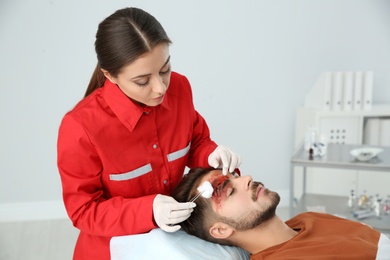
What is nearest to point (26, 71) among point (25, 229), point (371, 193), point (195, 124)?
point (25, 229)

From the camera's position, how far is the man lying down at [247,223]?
167 cm

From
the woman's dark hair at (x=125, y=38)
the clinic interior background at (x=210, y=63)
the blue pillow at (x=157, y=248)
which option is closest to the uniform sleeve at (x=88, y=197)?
the blue pillow at (x=157, y=248)

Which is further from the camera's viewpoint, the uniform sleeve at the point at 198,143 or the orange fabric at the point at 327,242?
the uniform sleeve at the point at 198,143

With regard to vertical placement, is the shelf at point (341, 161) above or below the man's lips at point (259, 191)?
below

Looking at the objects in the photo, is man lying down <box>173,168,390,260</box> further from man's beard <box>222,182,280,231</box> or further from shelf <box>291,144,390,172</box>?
shelf <box>291,144,390,172</box>

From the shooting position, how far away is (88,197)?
144 cm

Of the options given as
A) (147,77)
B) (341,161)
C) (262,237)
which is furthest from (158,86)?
(341,161)

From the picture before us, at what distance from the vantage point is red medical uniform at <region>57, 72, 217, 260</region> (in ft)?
4.66

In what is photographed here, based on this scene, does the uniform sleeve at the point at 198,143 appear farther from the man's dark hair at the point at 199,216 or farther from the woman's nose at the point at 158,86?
the woman's nose at the point at 158,86

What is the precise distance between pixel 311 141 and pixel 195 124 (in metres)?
1.39

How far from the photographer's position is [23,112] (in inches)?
136

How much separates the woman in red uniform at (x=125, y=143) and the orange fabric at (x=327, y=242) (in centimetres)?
34

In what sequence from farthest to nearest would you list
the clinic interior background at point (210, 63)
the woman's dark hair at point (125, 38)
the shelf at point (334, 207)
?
the clinic interior background at point (210, 63), the shelf at point (334, 207), the woman's dark hair at point (125, 38)

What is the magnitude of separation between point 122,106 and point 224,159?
0.41m
